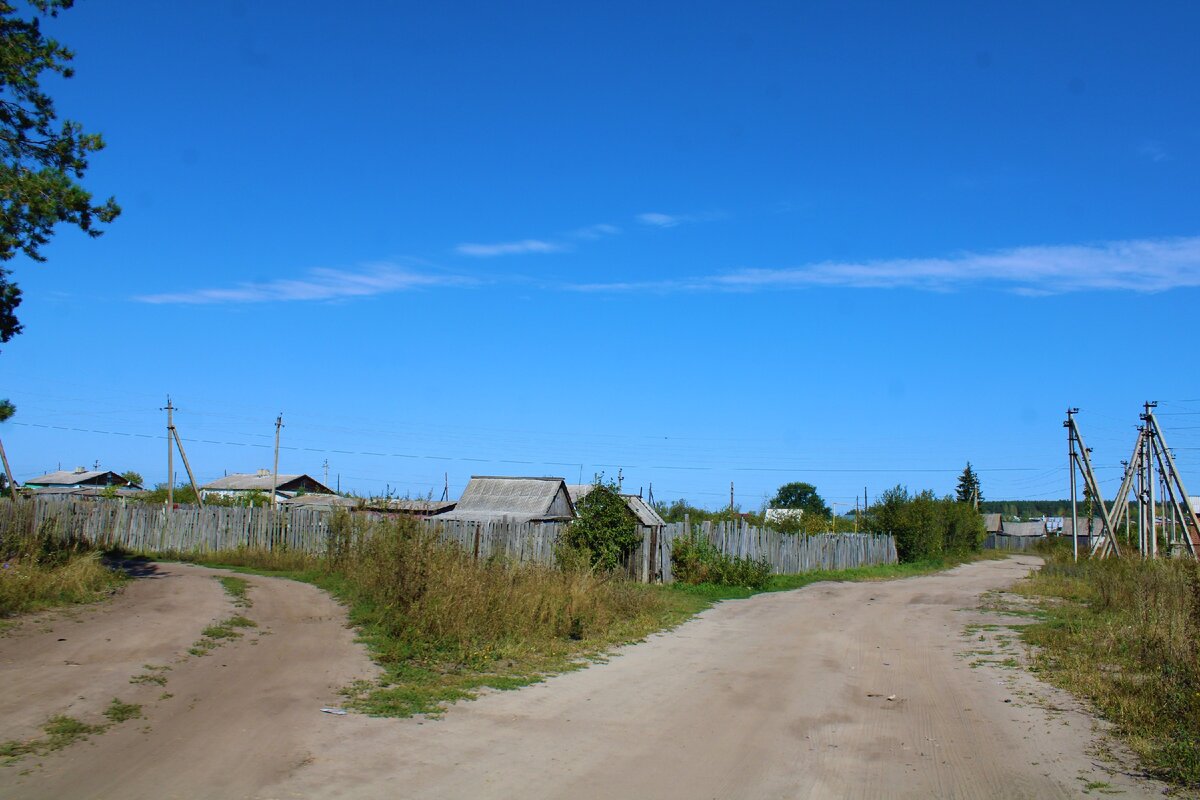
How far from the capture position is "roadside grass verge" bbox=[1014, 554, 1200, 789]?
7.48 meters

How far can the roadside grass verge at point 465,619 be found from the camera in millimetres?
9483

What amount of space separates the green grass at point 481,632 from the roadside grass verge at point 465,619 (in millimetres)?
13

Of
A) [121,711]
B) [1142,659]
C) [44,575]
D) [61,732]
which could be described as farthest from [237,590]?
[1142,659]

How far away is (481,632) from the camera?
456 inches

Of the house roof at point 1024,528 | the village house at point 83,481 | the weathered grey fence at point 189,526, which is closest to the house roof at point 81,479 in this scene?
the village house at point 83,481

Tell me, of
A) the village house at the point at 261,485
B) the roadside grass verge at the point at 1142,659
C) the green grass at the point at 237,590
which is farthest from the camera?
the village house at the point at 261,485

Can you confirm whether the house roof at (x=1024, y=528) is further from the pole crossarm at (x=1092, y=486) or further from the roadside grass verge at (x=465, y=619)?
the roadside grass verge at (x=465, y=619)

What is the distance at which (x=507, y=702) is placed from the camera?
28.9 feet

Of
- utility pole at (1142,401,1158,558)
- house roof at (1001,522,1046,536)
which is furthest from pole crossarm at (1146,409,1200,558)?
house roof at (1001,522,1046,536)

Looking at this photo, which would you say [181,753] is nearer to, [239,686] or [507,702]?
[239,686]

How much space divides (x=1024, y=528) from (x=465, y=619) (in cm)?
10584

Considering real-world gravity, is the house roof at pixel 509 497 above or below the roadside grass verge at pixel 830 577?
above

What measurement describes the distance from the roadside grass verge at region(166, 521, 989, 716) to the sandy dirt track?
0.46 m

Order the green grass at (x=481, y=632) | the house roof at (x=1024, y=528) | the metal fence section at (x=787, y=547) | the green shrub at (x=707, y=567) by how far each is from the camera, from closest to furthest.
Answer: the green grass at (x=481, y=632)
the green shrub at (x=707, y=567)
the metal fence section at (x=787, y=547)
the house roof at (x=1024, y=528)
